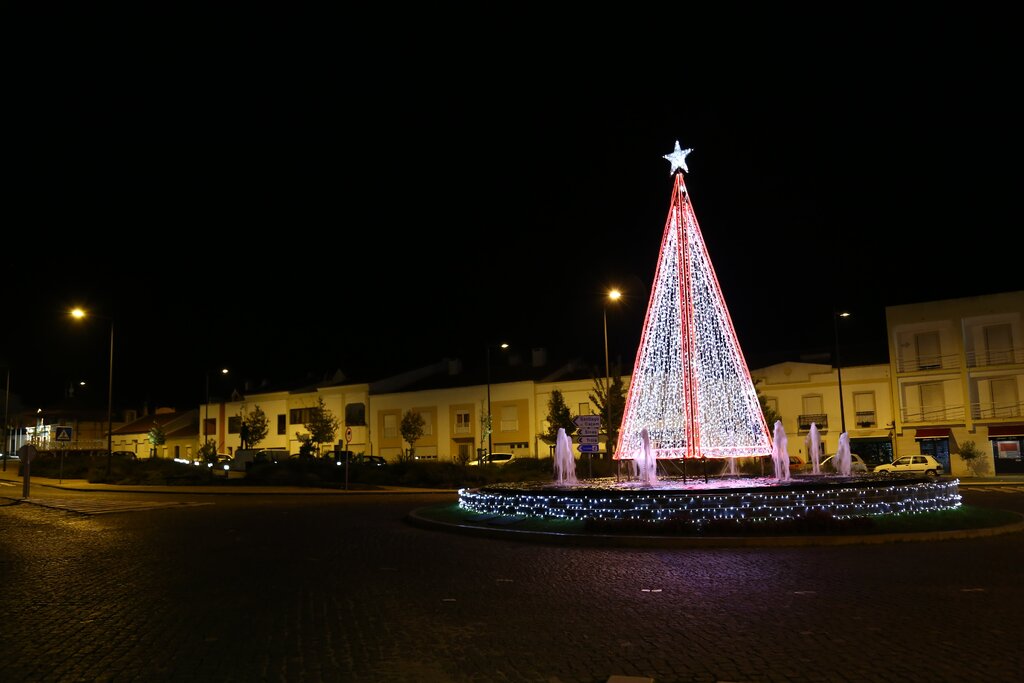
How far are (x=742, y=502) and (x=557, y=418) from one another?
30154mm

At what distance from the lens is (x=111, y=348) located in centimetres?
3588

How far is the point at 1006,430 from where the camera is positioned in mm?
39875

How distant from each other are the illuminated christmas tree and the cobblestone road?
25.0 ft

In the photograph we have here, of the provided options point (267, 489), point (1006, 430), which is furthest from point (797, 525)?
point (1006, 430)

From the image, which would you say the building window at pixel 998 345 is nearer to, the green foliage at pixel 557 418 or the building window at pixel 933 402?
the building window at pixel 933 402

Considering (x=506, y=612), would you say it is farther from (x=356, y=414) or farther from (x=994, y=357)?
(x=356, y=414)

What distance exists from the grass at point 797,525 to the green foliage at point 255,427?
5022cm

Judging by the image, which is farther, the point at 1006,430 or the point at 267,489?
the point at 1006,430

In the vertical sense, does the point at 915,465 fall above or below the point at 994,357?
below

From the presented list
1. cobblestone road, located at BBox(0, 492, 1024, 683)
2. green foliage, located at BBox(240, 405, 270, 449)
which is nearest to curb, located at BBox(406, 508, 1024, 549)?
cobblestone road, located at BBox(0, 492, 1024, 683)

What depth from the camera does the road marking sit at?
22680 millimetres

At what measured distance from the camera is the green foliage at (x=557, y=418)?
44156 mm

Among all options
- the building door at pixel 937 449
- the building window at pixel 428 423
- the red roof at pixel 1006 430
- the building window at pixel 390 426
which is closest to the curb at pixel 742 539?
the red roof at pixel 1006 430

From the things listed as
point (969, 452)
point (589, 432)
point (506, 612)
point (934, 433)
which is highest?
point (589, 432)
